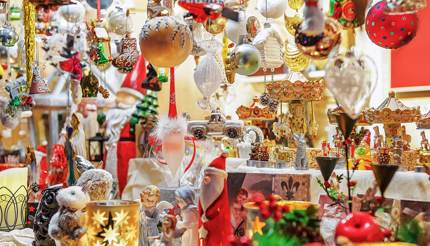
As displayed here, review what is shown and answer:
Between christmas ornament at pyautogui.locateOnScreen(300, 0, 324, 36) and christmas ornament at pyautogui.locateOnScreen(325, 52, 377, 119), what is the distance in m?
0.07

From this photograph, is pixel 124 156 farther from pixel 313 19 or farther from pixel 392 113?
pixel 313 19

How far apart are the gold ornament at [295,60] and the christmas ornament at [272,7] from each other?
137 millimetres

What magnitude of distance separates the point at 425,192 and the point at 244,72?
2.26ft

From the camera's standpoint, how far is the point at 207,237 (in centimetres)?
144

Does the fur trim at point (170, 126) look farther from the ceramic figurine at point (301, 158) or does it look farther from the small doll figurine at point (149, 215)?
the ceramic figurine at point (301, 158)

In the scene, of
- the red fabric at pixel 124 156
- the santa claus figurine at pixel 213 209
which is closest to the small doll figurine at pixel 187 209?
the santa claus figurine at pixel 213 209

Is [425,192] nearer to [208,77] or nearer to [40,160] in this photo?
[208,77]

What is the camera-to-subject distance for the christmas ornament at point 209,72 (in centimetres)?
175

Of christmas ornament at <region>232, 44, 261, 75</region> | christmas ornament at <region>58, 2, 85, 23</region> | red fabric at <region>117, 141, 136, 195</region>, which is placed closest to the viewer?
christmas ornament at <region>232, 44, 261, 75</region>

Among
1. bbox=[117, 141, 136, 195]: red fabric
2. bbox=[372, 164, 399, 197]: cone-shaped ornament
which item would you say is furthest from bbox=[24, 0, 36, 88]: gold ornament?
bbox=[117, 141, 136, 195]: red fabric

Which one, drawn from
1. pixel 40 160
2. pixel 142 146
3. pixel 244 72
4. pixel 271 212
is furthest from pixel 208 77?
pixel 142 146

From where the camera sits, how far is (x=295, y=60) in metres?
2.00

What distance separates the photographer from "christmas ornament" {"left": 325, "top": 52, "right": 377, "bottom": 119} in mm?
986

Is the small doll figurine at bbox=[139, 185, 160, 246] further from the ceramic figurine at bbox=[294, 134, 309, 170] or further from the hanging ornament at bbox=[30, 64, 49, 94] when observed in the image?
the hanging ornament at bbox=[30, 64, 49, 94]
